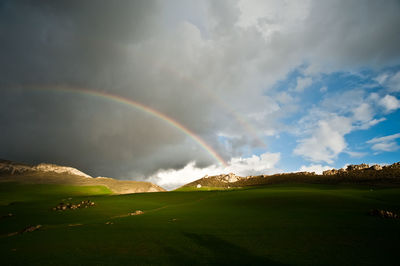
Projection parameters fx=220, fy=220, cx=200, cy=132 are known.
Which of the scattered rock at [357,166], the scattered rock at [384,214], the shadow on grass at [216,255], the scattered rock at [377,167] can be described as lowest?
the shadow on grass at [216,255]

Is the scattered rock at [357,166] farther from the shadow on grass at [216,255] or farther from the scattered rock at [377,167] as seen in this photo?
the shadow on grass at [216,255]

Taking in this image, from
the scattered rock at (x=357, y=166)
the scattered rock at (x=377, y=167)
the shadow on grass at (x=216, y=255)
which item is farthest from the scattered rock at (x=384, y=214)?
the scattered rock at (x=357, y=166)

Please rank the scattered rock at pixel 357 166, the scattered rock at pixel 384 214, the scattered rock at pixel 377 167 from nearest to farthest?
1. the scattered rock at pixel 384 214
2. the scattered rock at pixel 377 167
3. the scattered rock at pixel 357 166

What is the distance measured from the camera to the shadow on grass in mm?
14539

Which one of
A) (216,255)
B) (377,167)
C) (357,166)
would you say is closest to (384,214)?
(216,255)

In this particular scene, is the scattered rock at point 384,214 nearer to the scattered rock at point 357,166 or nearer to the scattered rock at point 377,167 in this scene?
the scattered rock at point 377,167

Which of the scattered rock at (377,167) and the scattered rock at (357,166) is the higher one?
the scattered rock at (357,166)

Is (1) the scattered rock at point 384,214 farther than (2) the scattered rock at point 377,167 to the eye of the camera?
No

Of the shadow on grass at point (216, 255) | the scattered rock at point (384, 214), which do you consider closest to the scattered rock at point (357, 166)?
the scattered rock at point (384, 214)

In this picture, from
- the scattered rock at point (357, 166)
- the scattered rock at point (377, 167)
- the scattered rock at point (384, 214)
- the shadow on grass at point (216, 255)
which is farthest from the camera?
the scattered rock at point (357, 166)

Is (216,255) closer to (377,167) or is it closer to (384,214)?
(384,214)

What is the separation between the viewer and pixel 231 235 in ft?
71.6

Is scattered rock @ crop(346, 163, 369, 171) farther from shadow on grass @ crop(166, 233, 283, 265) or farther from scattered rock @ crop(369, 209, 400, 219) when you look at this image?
shadow on grass @ crop(166, 233, 283, 265)

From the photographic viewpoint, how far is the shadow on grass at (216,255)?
14539 mm
